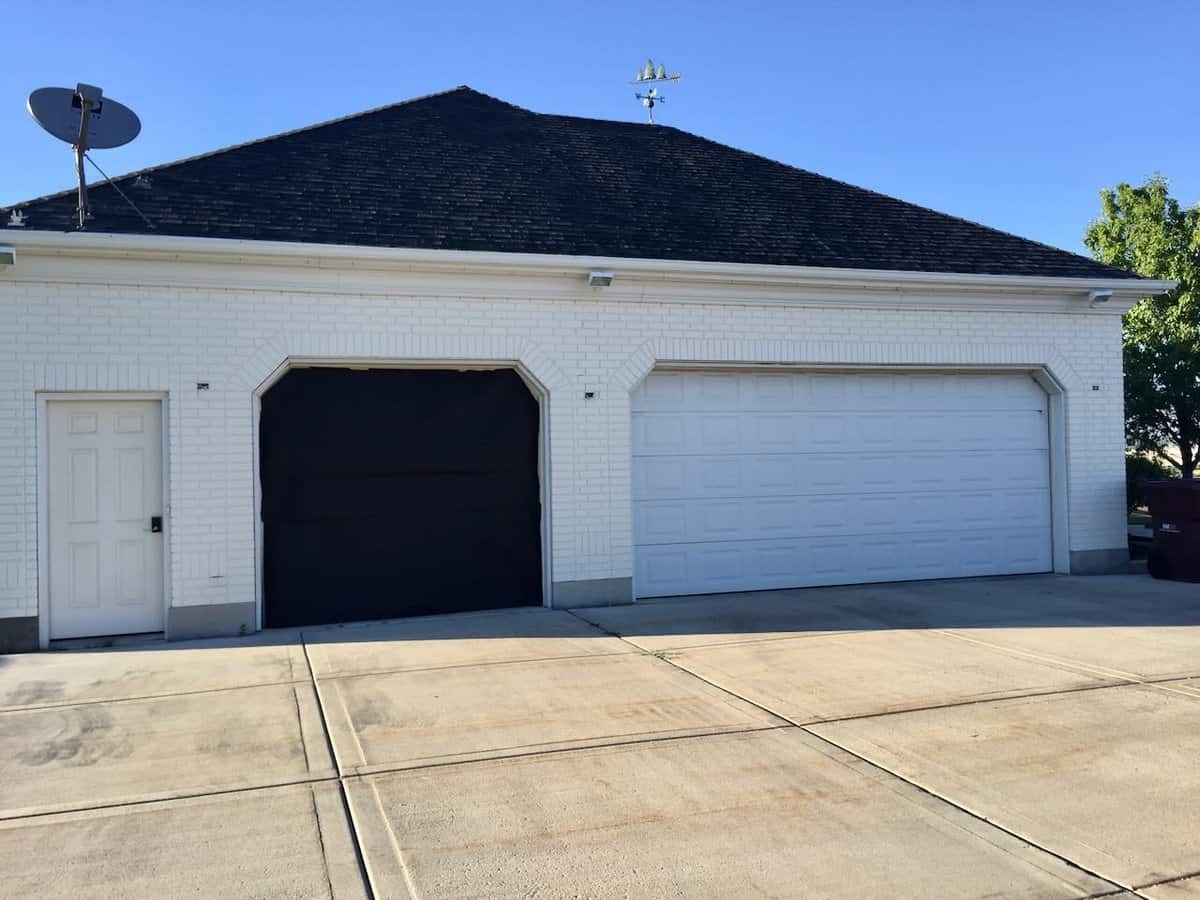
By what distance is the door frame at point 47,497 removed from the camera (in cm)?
822

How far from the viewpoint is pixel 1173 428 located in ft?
53.7

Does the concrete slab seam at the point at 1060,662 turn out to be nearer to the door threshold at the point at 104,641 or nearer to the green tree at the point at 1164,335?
the door threshold at the point at 104,641

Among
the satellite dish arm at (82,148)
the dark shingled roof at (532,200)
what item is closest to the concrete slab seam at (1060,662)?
the dark shingled roof at (532,200)

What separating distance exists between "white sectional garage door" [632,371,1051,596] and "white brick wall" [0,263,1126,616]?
40 cm

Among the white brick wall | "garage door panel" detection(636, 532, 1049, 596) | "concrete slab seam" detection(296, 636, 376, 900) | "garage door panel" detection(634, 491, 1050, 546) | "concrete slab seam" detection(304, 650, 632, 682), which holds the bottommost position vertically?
"concrete slab seam" detection(296, 636, 376, 900)

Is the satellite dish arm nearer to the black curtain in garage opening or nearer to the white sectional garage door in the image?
the black curtain in garage opening

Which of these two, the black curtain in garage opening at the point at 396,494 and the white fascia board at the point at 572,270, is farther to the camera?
the black curtain in garage opening at the point at 396,494

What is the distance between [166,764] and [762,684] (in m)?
3.75

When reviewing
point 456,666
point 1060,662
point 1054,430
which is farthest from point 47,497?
point 1054,430

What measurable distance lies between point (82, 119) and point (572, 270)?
4544 millimetres

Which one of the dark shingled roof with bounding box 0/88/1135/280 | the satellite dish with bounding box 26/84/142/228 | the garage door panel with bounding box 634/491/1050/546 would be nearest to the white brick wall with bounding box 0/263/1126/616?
the garage door panel with bounding box 634/491/1050/546

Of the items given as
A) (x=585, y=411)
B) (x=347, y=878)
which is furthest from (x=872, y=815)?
(x=585, y=411)

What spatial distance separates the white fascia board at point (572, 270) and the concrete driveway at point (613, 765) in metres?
3.42

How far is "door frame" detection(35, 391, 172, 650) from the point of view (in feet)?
27.0
